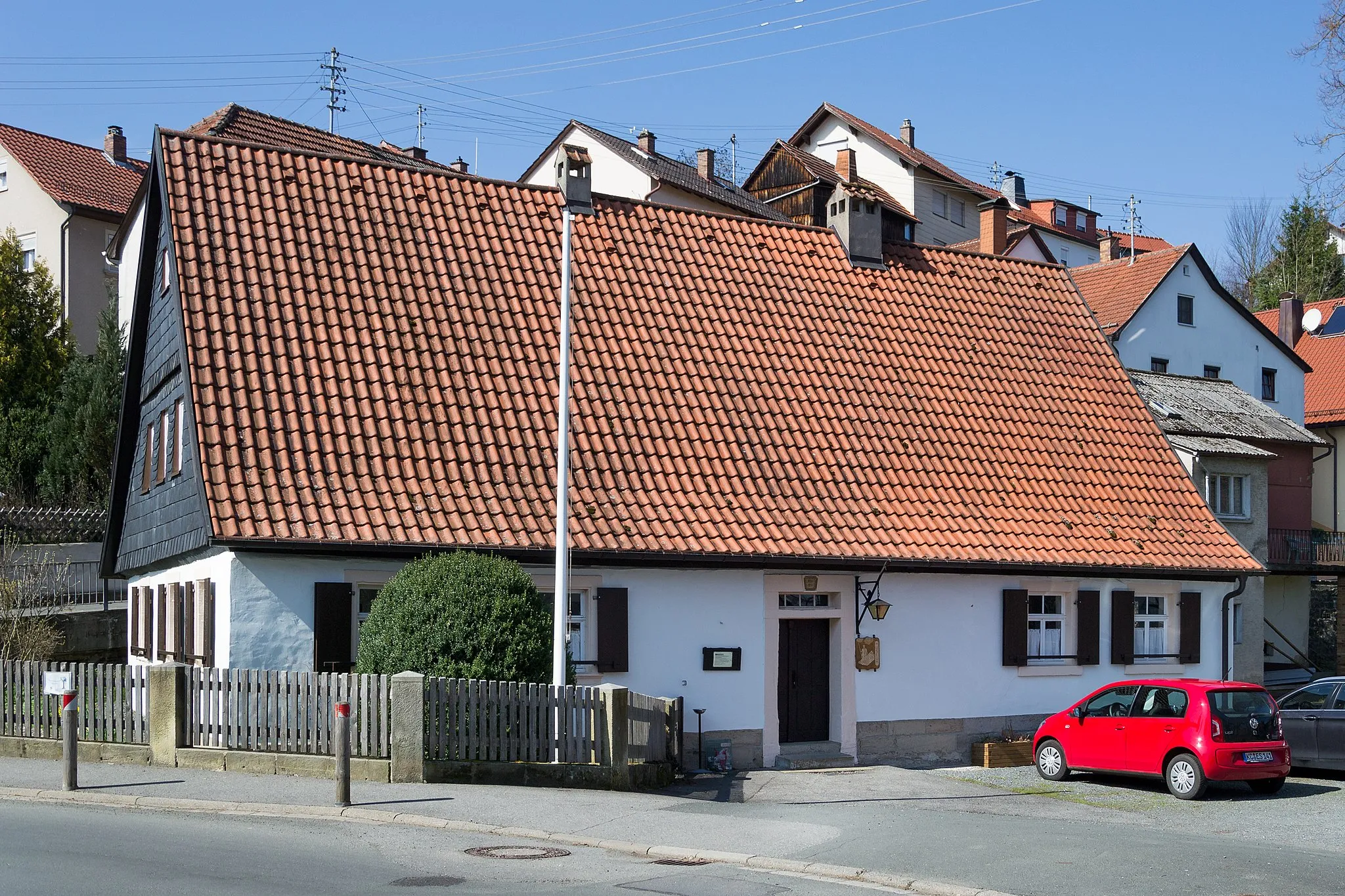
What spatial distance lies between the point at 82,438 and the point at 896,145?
43.2 m

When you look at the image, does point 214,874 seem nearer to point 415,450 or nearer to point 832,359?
point 415,450

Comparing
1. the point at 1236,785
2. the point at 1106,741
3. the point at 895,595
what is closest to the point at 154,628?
the point at 895,595

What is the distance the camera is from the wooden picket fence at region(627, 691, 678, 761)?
56.5 ft

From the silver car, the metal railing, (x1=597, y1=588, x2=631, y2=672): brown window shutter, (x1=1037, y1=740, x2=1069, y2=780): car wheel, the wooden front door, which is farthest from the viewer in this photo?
the metal railing

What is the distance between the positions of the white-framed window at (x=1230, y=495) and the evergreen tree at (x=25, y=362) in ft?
95.2

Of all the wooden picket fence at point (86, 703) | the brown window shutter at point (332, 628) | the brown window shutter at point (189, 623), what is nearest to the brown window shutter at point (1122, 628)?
the brown window shutter at point (332, 628)

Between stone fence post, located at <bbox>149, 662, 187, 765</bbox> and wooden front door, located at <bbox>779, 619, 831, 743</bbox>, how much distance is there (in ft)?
27.8

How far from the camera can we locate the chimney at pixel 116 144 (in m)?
55.6

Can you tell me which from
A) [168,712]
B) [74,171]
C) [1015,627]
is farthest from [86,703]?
[74,171]

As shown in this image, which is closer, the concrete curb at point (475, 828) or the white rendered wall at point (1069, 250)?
the concrete curb at point (475, 828)

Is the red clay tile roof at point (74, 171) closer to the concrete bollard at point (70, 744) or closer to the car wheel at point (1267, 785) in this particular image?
the concrete bollard at point (70, 744)

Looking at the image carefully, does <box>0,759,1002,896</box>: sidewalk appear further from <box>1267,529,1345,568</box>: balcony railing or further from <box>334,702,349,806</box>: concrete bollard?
<box>1267,529,1345,568</box>: balcony railing

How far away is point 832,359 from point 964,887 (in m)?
12.9

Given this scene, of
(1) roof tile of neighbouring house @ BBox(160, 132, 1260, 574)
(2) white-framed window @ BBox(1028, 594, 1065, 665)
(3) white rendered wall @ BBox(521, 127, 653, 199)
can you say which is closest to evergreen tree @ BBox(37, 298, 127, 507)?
(1) roof tile of neighbouring house @ BBox(160, 132, 1260, 574)
